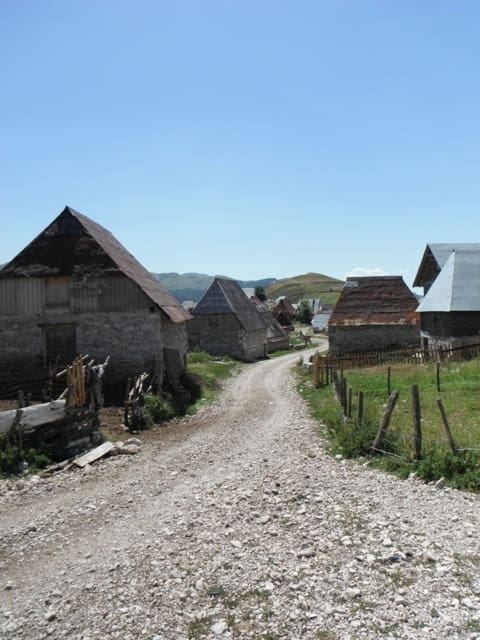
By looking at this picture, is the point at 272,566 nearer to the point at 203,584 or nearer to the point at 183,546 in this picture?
the point at 203,584

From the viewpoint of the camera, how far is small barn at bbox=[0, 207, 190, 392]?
1958 cm

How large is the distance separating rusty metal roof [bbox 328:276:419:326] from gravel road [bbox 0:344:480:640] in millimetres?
23940

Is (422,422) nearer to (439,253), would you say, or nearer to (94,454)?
(94,454)

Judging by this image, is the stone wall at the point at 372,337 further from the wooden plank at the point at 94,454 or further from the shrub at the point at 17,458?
the shrub at the point at 17,458

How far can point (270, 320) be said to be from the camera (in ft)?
172

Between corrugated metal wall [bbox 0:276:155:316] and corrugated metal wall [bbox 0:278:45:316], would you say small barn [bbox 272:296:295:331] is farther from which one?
corrugated metal wall [bbox 0:278:45:316]

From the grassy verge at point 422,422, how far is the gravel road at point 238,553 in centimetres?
59

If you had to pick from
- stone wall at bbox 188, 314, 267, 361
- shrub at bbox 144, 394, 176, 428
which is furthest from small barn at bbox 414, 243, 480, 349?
shrub at bbox 144, 394, 176, 428

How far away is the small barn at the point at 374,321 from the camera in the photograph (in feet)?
112

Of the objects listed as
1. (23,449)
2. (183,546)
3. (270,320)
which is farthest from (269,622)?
(270,320)

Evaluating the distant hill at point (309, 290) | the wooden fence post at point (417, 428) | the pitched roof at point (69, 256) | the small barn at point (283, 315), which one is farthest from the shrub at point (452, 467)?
the distant hill at point (309, 290)

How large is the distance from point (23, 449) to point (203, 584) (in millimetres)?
7050

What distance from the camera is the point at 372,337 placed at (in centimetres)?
3431

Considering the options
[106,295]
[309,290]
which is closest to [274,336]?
[106,295]
